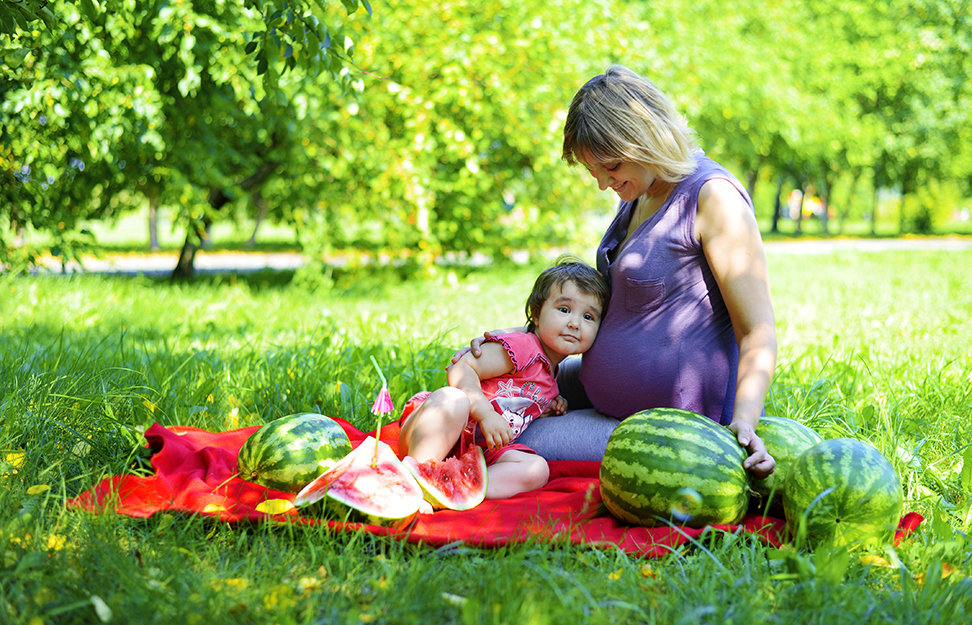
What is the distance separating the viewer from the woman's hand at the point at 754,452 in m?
2.53

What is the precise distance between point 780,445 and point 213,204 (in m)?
8.86

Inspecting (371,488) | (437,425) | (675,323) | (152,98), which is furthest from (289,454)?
(152,98)

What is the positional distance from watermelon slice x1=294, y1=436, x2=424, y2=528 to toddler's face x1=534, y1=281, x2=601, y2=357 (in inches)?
36.2

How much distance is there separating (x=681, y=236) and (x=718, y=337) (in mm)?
425

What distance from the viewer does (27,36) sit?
4.64m

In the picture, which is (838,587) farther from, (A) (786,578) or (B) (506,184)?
(B) (506,184)

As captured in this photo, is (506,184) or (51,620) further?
(506,184)

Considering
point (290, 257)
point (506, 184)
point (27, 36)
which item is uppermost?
point (27, 36)

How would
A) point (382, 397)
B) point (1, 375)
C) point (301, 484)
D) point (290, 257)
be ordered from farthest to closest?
point (290, 257)
point (1, 375)
point (301, 484)
point (382, 397)

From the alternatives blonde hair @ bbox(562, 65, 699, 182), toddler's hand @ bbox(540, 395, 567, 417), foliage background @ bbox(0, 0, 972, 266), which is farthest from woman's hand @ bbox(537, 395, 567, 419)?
foliage background @ bbox(0, 0, 972, 266)

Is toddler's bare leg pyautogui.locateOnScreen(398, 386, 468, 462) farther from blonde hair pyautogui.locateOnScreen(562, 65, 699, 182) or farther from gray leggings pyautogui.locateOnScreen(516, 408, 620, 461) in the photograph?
blonde hair pyautogui.locateOnScreen(562, 65, 699, 182)

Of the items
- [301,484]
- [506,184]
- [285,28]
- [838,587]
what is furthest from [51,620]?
[506,184]

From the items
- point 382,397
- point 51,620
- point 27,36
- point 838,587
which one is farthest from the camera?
point 27,36

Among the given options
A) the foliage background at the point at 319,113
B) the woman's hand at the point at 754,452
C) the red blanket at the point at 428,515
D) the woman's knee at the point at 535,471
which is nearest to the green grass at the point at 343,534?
the red blanket at the point at 428,515
